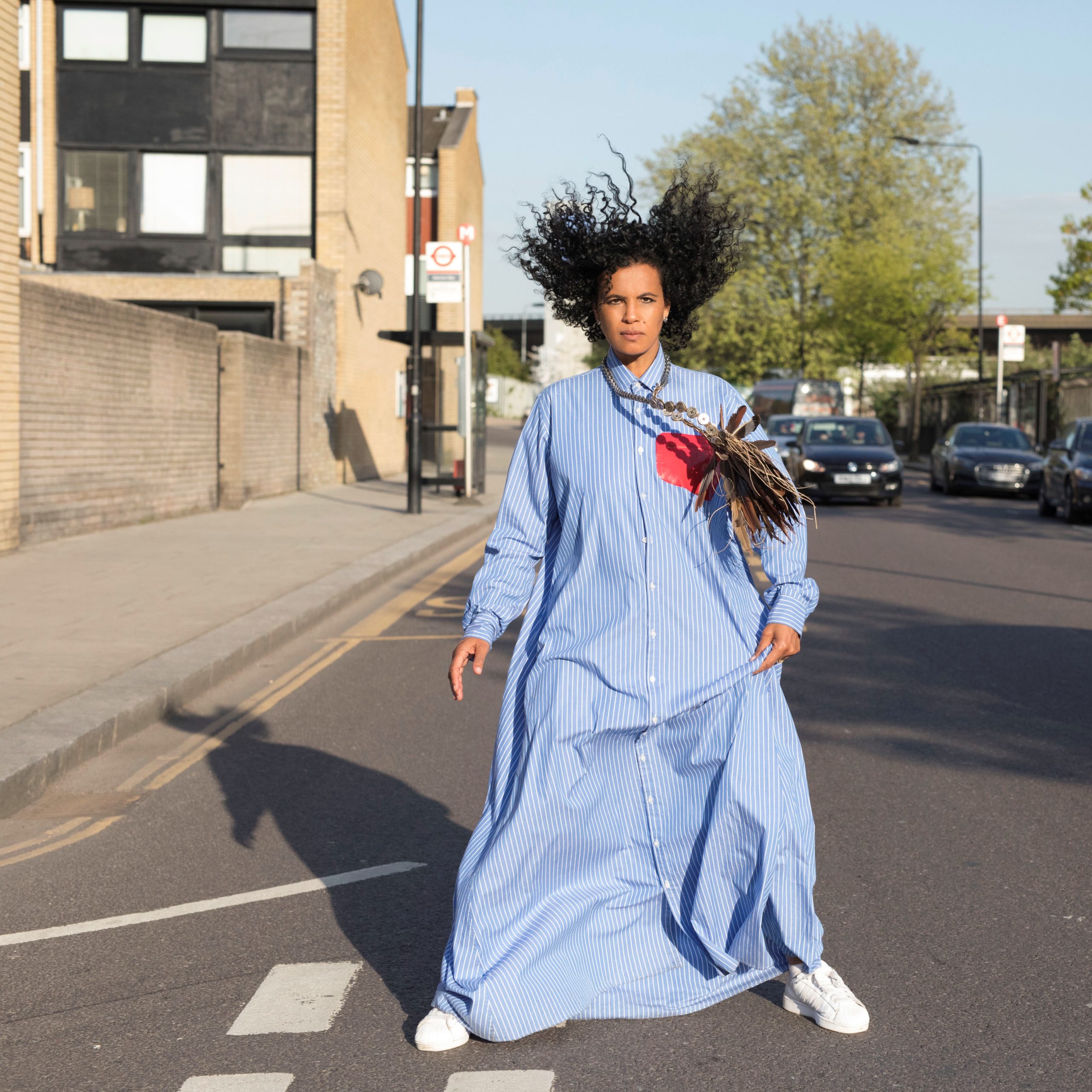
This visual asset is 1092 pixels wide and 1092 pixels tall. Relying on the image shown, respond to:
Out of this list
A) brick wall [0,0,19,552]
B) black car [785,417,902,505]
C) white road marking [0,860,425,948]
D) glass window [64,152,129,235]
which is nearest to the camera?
white road marking [0,860,425,948]

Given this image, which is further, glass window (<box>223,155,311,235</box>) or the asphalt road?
glass window (<box>223,155,311,235</box>)

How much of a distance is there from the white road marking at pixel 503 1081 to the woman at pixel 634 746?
87 millimetres

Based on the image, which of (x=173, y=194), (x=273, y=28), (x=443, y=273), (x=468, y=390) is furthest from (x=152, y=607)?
(x=273, y=28)

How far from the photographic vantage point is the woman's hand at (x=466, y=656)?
3395 millimetres

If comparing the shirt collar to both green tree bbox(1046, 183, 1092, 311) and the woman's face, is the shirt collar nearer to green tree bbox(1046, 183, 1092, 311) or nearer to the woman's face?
the woman's face

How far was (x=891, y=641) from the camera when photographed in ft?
31.5

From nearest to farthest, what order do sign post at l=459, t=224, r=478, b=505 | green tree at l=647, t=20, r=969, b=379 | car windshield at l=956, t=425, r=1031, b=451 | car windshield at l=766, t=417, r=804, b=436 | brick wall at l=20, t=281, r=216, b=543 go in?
brick wall at l=20, t=281, r=216, b=543 → sign post at l=459, t=224, r=478, b=505 → car windshield at l=956, t=425, r=1031, b=451 → car windshield at l=766, t=417, r=804, b=436 → green tree at l=647, t=20, r=969, b=379

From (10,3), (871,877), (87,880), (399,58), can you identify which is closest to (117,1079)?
(87,880)

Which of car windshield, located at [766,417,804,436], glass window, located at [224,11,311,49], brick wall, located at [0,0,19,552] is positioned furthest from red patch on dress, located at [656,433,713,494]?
car windshield, located at [766,417,804,436]

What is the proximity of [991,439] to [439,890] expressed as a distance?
1001 inches

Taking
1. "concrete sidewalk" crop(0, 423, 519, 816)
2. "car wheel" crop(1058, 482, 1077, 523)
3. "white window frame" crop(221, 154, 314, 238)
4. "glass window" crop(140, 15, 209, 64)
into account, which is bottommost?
"concrete sidewalk" crop(0, 423, 519, 816)

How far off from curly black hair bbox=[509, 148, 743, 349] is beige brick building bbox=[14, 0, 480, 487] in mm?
22935

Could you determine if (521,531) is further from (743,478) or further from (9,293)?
(9,293)

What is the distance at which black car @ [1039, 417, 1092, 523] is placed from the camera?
19.8 m
